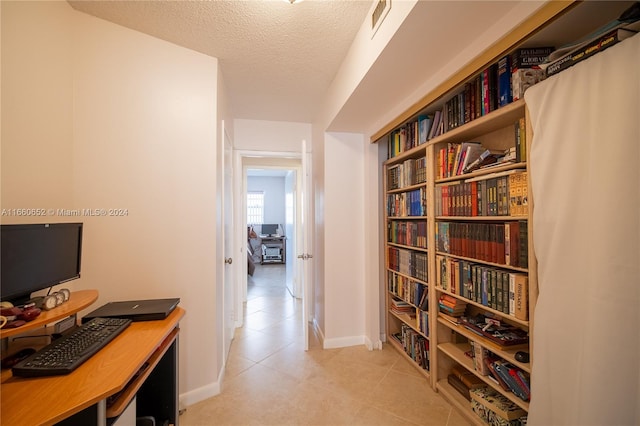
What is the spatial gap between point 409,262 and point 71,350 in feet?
6.95

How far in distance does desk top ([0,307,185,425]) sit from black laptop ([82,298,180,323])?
251 mm

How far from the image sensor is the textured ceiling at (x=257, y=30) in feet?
4.82

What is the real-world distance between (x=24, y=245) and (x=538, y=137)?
2165 millimetres

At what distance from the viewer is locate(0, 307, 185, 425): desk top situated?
2.45 ft

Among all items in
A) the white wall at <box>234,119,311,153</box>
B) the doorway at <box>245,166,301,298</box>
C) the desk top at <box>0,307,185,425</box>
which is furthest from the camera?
the doorway at <box>245,166,301,298</box>

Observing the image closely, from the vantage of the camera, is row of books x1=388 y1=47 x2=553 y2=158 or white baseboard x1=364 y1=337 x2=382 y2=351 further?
white baseboard x1=364 y1=337 x2=382 y2=351

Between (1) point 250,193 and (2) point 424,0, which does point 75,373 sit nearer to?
(2) point 424,0

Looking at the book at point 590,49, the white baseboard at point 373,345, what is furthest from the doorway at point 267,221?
the book at point 590,49

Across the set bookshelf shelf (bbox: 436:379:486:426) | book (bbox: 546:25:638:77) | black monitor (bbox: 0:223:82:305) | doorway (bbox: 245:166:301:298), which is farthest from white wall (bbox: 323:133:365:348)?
doorway (bbox: 245:166:301:298)

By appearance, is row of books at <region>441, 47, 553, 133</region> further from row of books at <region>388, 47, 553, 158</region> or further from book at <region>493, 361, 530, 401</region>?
book at <region>493, 361, 530, 401</region>

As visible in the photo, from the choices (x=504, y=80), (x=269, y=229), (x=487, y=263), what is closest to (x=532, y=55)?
(x=504, y=80)

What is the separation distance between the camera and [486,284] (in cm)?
141

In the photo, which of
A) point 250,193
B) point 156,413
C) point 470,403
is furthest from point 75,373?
point 250,193

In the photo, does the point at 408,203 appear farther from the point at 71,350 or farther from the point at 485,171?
the point at 71,350
